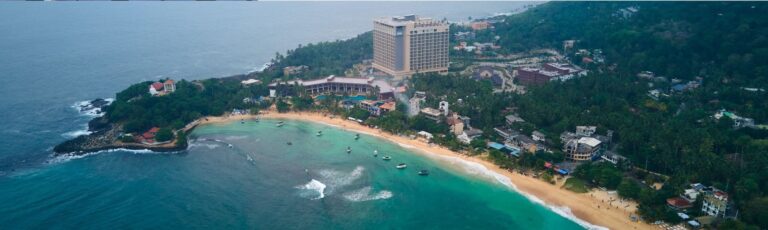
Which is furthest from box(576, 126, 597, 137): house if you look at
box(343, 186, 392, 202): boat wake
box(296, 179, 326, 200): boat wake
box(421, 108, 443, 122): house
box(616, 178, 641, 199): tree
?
box(296, 179, 326, 200): boat wake

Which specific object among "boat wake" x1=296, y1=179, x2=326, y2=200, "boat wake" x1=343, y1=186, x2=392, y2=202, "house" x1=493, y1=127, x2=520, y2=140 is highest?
"house" x1=493, y1=127, x2=520, y2=140

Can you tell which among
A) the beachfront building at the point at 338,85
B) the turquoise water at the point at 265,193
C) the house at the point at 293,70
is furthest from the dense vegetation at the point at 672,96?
the house at the point at 293,70

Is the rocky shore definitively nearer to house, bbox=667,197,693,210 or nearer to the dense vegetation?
the dense vegetation

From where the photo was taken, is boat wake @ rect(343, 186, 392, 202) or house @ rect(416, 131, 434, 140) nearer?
boat wake @ rect(343, 186, 392, 202)

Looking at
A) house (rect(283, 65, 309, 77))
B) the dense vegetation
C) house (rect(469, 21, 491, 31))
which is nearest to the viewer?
the dense vegetation

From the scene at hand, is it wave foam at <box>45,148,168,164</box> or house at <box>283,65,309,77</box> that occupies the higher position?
house at <box>283,65,309,77</box>

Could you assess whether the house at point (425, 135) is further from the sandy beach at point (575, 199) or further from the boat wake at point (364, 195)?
the boat wake at point (364, 195)

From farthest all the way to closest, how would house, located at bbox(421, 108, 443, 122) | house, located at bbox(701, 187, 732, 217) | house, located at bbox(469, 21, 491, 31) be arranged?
1. house, located at bbox(469, 21, 491, 31)
2. house, located at bbox(421, 108, 443, 122)
3. house, located at bbox(701, 187, 732, 217)

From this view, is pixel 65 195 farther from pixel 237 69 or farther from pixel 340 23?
pixel 340 23
